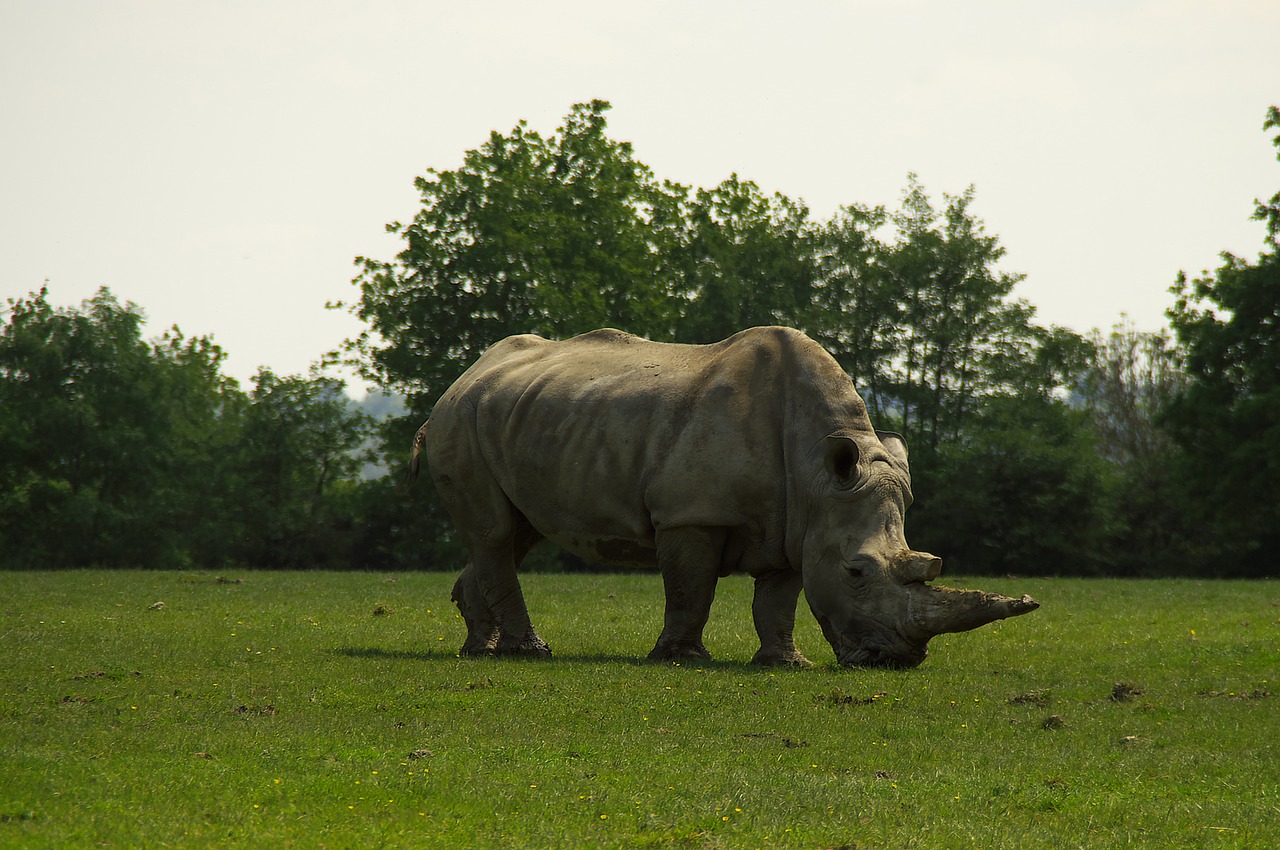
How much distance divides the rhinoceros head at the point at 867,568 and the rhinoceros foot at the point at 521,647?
11.5 ft

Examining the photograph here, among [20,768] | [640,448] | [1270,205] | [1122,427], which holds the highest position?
[1270,205]

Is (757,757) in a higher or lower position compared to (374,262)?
lower

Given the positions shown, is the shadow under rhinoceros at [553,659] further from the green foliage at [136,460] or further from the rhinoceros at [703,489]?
the green foliage at [136,460]

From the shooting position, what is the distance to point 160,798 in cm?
820

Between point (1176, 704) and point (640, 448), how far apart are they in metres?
6.03

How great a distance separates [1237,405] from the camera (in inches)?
1768

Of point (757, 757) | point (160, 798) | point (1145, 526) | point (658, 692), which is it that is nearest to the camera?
point (160, 798)

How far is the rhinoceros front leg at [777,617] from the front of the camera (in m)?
15.3

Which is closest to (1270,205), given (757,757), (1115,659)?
(1115,659)

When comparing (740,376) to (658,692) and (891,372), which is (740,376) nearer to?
(658,692)

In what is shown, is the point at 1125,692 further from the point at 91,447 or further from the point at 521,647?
the point at 91,447

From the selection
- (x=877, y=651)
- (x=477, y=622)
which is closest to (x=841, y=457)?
(x=877, y=651)

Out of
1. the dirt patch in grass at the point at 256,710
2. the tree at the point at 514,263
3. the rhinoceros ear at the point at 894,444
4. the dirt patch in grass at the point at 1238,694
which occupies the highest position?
the tree at the point at 514,263

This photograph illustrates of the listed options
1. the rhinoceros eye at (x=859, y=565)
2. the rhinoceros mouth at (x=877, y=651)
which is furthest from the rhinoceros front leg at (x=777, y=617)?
the rhinoceros eye at (x=859, y=565)
